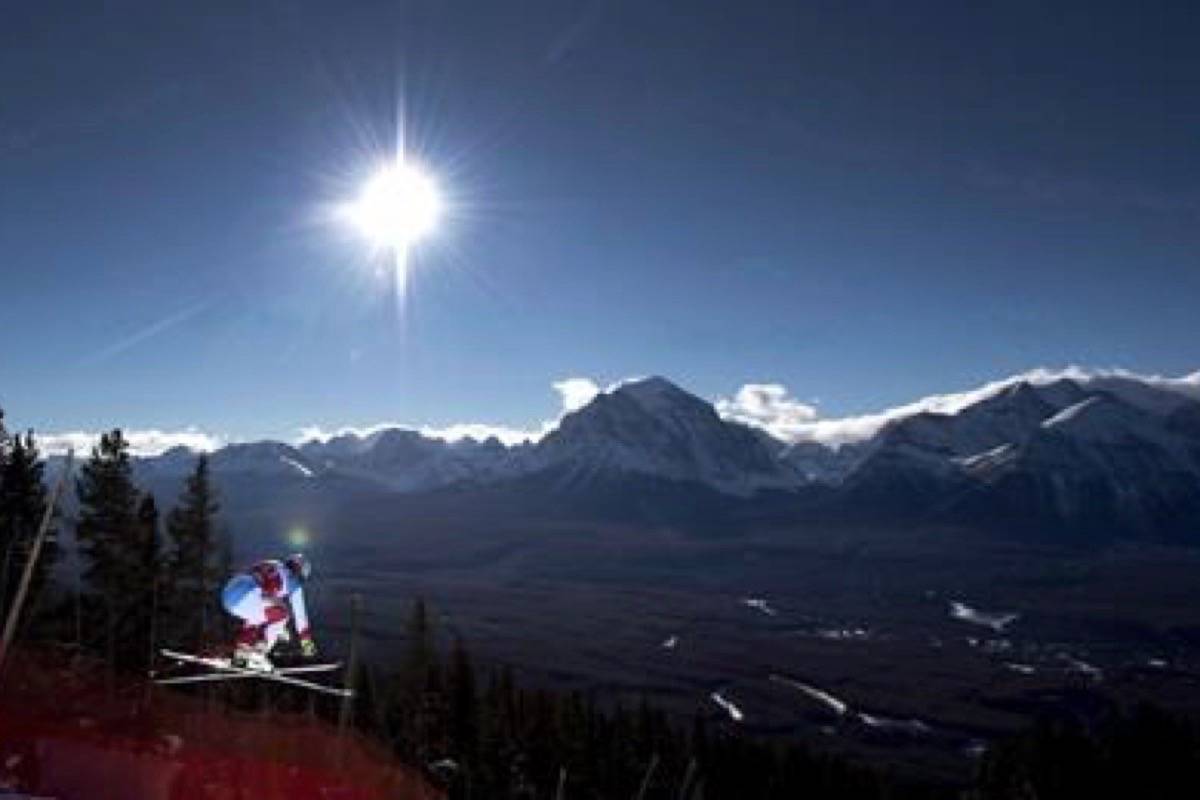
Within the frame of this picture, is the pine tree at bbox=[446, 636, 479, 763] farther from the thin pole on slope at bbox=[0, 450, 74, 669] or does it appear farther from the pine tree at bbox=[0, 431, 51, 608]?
the thin pole on slope at bbox=[0, 450, 74, 669]

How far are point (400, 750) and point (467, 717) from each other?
6870 mm

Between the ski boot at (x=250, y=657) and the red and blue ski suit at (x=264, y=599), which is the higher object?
the red and blue ski suit at (x=264, y=599)

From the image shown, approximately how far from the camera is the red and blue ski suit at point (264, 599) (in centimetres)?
1747

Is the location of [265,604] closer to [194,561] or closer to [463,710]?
[194,561]

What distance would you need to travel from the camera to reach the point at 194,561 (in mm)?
68188

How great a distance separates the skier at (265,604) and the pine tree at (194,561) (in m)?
51.0

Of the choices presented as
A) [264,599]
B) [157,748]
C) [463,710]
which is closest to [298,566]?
[264,599]

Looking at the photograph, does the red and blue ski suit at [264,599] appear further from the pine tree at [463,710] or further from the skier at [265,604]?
the pine tree at [463,710]

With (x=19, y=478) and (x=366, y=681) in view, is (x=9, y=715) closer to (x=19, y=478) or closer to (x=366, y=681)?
(x=19, y=478)

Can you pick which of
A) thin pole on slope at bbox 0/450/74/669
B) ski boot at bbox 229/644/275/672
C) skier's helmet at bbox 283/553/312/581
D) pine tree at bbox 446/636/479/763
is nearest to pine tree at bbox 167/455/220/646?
pine tree at bbox 446/636/479/763

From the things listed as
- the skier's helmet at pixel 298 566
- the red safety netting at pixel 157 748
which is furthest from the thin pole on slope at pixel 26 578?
the red safety netting at pixel 157 748

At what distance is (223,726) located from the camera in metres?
62.4

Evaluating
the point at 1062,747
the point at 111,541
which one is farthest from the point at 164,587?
the point at 1062,747

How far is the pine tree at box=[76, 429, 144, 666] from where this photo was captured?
211 feet
